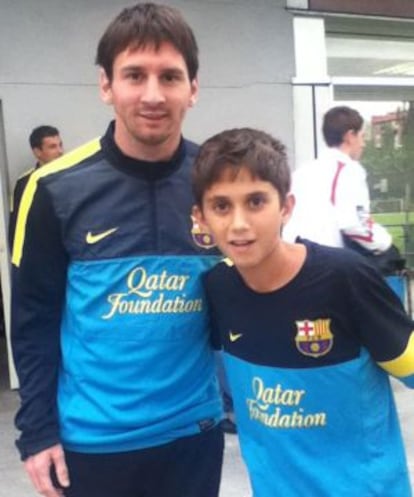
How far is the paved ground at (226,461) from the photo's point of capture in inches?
145

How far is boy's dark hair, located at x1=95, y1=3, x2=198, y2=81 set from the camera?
1.66 metres

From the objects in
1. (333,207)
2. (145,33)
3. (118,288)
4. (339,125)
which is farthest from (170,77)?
(339,125)

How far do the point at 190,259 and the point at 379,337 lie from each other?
48cm

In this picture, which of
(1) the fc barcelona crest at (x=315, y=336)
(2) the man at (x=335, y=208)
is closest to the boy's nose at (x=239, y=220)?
(1) the fc barcelona crest at (x=315, y=336)

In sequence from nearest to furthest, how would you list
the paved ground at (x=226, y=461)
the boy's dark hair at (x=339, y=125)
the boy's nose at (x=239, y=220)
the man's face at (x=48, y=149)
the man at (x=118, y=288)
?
the boy's nose at (x=239, y=220)
the man at (x=118, y=288)
the paved ground at (x=226, y=461)
the boy's dark hair at (x=339, y=125)
the man's face at (x=48, y=149)

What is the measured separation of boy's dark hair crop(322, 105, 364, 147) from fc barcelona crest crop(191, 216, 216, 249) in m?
2.82

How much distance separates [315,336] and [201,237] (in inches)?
14.7

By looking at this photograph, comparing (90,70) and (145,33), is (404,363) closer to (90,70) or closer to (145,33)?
(145,33)

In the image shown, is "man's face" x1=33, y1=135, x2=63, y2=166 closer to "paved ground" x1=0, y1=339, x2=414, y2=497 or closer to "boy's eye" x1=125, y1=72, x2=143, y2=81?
"paved ground" x1=0, y1=339, x2=414, y2=497

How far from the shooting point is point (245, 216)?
5.31 feet

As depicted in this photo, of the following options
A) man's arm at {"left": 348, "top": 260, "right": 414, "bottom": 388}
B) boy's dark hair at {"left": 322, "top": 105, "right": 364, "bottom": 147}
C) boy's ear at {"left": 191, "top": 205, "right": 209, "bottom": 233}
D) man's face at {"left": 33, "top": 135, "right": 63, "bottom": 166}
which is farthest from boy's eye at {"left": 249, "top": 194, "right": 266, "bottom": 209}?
man's face at {"left": 33, "top": 135, "right": 63, "bottom": 166}

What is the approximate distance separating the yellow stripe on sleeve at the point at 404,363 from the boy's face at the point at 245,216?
0.35 m

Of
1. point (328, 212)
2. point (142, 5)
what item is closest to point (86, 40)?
point (328, 212)

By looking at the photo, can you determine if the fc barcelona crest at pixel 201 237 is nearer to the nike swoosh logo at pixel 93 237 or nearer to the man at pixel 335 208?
the nike swoosh logo at pixel 93 237
